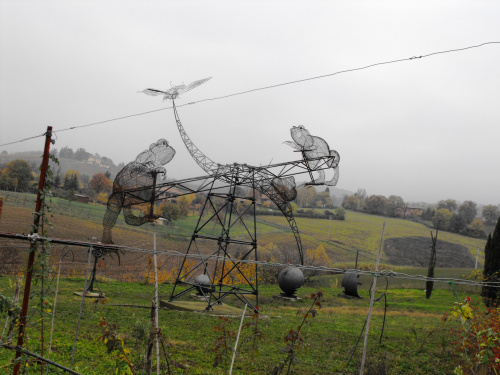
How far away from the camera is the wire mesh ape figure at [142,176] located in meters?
14.4

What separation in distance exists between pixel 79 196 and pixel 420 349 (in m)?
27.8

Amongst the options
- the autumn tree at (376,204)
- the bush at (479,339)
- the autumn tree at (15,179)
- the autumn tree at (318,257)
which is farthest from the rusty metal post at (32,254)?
the autumn tree at (376,204)

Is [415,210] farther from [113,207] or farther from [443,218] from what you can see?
[113,207]

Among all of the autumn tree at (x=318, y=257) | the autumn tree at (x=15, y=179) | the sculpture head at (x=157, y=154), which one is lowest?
the autumn tree at (x=318, y=257)

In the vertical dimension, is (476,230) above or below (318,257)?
above

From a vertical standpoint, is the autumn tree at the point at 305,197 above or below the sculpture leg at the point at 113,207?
above

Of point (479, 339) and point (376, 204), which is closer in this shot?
point (479, 339)

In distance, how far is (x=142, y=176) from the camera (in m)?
14.5

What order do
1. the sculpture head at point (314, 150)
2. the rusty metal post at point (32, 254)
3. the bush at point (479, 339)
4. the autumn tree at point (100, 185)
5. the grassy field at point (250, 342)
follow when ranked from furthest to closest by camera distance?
the autumn tree at point (100, 185) → the sculpture head at point (314, 150) → the grassy field at point (250, 342) → the rusty metal post at point (32, 254) → the bush at point (479, 339)

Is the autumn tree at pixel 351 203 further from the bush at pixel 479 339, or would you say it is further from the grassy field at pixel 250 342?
the bush at pixel 479 339

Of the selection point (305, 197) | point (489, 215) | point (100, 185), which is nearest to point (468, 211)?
point (489, 215)

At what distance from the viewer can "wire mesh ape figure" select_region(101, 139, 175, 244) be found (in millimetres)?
14430

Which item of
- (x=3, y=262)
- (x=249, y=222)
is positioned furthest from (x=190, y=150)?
(x=249, y=222)

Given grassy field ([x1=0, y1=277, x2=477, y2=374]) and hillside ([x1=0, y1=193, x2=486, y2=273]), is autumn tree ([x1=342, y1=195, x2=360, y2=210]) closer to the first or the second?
hillside ([x1=0, y1=193, x2=486, y2=273])
